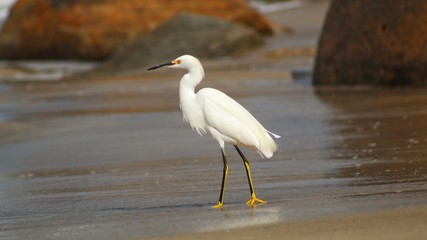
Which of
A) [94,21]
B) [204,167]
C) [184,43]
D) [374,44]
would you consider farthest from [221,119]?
[94,21]

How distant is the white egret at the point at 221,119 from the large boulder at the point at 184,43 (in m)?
10.9

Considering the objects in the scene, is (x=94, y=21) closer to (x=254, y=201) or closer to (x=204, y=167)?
(x=204, y=167)

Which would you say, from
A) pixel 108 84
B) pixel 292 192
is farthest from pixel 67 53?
pixel 292 192

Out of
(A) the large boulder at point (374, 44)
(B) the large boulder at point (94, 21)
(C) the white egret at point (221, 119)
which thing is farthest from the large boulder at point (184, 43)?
(C) the white egret at point (221, 119)

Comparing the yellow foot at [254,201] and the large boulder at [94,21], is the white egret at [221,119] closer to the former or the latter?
the yellow foot at [254,201]

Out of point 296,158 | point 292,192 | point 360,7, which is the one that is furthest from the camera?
point 360,7

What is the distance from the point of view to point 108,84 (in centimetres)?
1437

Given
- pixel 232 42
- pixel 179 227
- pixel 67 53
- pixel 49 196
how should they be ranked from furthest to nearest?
1. pixel 67 53
2. pixel 232 42
3. pixel 49 196
4. pixel 179 227

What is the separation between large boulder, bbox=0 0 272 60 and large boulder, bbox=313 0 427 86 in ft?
27.9

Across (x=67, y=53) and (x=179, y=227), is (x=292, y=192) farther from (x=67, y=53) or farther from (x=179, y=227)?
(x=67, y=53)

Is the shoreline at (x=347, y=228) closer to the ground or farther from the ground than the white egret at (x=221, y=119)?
closer to the ground

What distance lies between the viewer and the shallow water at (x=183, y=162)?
5.44m

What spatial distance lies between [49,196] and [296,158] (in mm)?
1835

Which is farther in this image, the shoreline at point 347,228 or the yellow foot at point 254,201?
the yellow foot at point 254,201
